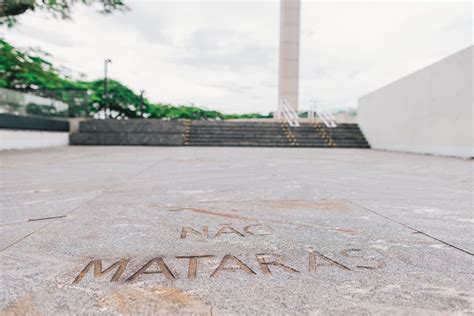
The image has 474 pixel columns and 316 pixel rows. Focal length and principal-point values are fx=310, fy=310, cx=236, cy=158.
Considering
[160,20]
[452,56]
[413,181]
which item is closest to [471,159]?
[452,56]

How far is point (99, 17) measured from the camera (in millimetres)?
12664

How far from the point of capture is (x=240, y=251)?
186 centimetres

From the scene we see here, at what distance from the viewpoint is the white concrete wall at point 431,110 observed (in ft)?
31.6

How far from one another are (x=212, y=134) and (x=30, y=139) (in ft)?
28.7

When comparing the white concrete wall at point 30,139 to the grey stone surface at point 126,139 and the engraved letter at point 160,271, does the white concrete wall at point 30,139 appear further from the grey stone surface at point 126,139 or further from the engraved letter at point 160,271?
the engraved letter at point 160,271

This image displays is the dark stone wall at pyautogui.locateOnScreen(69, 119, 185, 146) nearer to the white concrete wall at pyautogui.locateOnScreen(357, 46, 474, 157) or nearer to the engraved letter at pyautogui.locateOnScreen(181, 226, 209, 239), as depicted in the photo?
the white concrete wall at pyautogui.locateOnScreen(357, 46, 474, 157)

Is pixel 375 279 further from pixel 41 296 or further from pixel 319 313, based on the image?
pixel 41 296

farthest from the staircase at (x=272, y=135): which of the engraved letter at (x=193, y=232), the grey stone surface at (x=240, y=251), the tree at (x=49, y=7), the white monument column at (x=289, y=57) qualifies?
the engraved letter at (x=193, y=232)

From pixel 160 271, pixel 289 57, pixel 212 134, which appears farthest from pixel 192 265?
pixel 289 57

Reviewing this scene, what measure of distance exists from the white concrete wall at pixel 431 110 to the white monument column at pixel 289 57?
1205cm

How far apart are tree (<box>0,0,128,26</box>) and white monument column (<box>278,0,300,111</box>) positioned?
17.1m

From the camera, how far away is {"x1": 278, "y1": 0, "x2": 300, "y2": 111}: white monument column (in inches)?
1066

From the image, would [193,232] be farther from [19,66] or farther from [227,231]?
[19,66]

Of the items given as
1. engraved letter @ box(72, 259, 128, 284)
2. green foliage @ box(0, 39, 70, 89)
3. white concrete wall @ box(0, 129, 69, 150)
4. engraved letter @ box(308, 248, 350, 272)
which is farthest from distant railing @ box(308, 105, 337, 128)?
engraved letter @ box(72, 259, 128, 284)
